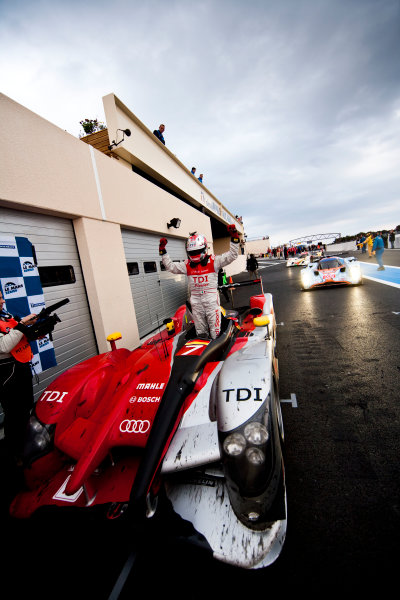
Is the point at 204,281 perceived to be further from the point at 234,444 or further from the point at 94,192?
the point at 94,192

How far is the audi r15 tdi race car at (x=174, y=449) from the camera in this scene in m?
1.14

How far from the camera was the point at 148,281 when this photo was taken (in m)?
6.63

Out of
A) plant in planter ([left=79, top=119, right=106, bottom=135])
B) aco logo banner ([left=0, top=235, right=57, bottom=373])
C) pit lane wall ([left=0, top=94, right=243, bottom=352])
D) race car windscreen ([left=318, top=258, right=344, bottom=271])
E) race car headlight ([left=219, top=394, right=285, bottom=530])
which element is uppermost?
plant in planter ([left=79, top=119, right=106, bottom=135])

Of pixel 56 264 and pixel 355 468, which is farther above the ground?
pixel 56 264

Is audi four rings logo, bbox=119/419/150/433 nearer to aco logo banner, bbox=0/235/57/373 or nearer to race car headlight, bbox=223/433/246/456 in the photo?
race car headlight, bbox=223/433/246/456

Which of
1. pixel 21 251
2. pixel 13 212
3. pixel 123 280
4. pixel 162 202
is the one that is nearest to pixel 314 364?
pixel 123 280

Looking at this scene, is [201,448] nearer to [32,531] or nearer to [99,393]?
[99,393]

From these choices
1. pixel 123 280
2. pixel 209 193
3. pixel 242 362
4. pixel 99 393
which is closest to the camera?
pixel 242 362

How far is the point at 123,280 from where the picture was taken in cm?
511

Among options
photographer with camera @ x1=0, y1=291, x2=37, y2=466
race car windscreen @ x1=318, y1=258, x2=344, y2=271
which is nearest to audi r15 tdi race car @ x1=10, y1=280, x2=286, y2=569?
photographer with camera @ x1=0, y1=291, x2=37, y2=466

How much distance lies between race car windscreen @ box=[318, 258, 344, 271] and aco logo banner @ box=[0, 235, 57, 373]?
8.27 m

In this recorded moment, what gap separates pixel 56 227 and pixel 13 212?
2.15ft

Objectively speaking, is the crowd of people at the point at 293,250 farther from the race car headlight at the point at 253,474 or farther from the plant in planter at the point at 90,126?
Answer: the race car headlight at the point at 253,474

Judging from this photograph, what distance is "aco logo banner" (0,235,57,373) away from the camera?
3184 mm
